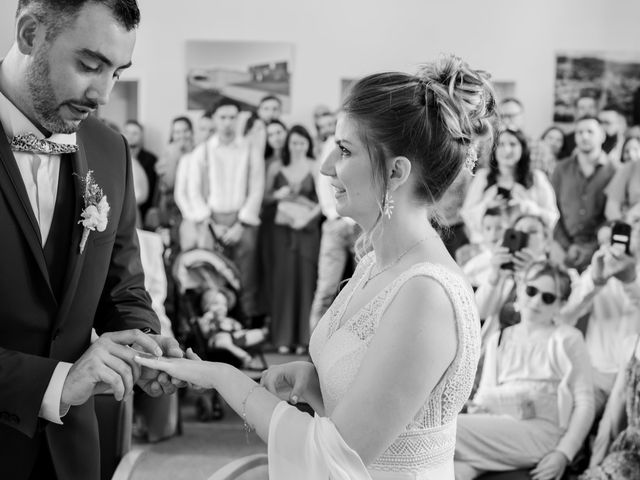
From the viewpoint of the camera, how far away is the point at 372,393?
1.61 m

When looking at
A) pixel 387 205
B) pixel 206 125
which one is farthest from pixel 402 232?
pixel 206 125

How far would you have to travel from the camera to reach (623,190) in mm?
6328

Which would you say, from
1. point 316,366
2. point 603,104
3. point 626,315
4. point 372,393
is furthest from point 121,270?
point 603,104

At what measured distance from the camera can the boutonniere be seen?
1.84m

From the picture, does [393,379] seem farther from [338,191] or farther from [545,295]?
[545,295]

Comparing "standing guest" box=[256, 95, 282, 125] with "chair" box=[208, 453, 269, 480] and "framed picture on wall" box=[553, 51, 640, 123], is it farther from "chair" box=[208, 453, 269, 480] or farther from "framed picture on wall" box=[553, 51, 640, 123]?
"chair" box=[208, 453, 269, 480]

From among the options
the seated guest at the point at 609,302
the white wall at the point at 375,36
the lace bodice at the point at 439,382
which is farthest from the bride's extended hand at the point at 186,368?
the white wall at the point at 375,36

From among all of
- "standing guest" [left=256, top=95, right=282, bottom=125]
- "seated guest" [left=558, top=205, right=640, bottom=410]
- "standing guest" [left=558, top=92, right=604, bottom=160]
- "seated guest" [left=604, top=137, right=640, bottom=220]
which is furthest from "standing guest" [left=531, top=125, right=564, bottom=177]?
"seated guest" [left=558, top=205, right=640, bottom=410]

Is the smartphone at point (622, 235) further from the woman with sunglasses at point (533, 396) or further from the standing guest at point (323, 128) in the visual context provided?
the standing guest at point (323, 128)

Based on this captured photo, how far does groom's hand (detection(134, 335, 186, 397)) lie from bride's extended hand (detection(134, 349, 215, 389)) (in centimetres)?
4

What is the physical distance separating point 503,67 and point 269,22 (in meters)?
2.28

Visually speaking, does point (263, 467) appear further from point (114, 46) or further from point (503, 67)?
point (503, 67)

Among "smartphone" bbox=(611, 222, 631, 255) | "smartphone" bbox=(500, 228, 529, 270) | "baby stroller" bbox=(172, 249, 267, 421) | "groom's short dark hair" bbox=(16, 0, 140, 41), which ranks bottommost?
"baby stroller" bbox=(172, 249, 267, 421)

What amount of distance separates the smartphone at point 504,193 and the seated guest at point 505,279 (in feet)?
3.28
